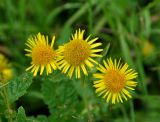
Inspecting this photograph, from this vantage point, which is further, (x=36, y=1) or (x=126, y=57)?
(x=36, y=1)

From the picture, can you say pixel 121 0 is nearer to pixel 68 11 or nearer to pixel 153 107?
pixel 68 11

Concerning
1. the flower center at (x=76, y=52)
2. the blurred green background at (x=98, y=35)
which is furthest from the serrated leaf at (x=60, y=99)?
the flower center at (x=76, y=52)

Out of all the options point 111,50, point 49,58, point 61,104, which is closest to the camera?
point 49,58

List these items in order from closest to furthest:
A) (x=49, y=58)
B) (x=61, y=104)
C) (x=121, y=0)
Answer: (x=49, y=58) < (x=61, y=104) < (x=121, y=0)

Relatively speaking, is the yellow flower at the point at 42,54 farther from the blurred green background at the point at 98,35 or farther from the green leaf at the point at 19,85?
the blurred green background at the point at 98,35

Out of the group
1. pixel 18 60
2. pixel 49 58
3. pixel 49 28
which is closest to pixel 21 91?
pixel 49 58

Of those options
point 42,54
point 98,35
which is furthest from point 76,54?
point 98,35

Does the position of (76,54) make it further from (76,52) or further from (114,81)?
(114,81)
